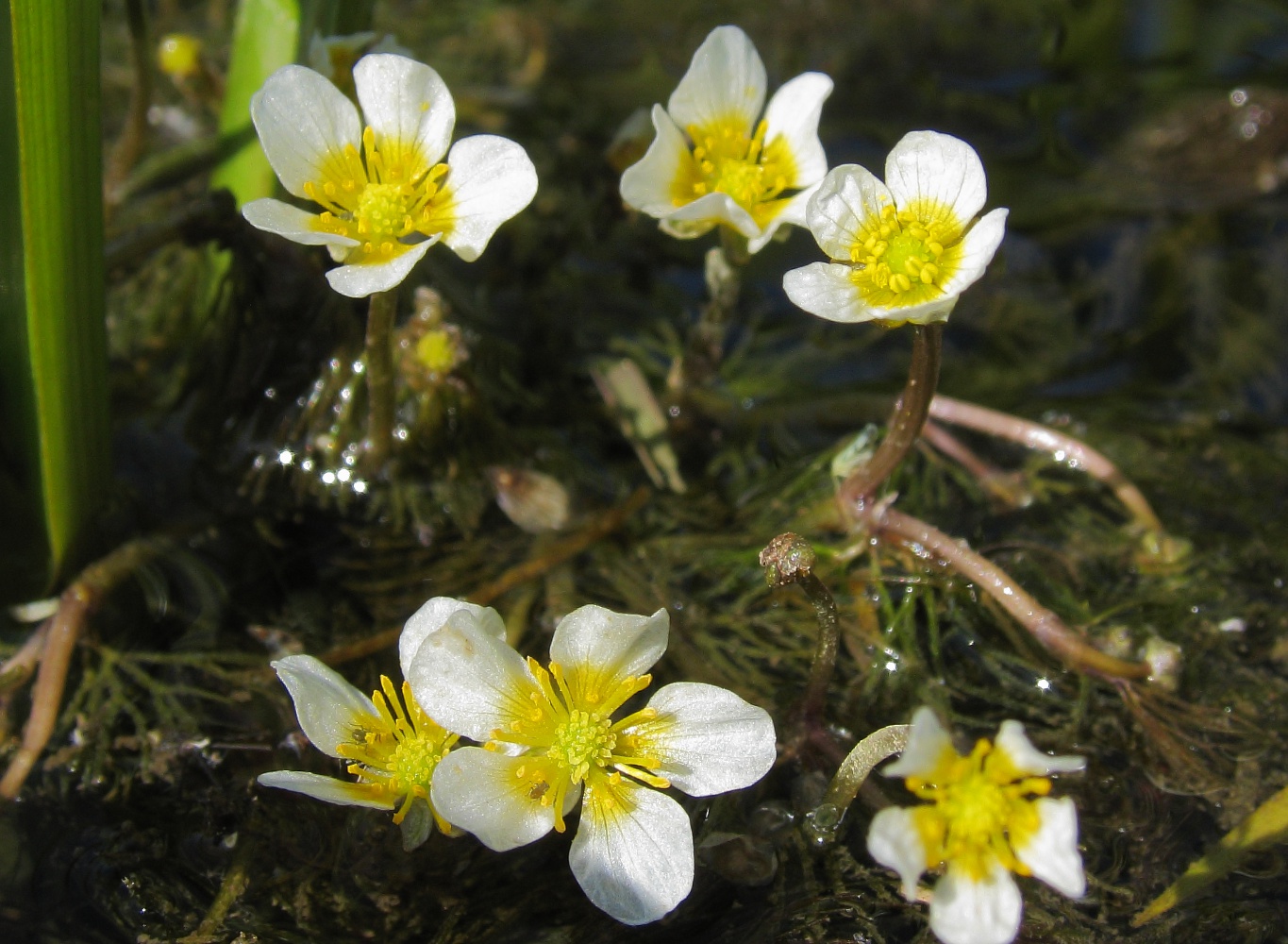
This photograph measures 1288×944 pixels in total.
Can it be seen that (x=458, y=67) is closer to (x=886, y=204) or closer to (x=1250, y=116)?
(x=886, y=204)

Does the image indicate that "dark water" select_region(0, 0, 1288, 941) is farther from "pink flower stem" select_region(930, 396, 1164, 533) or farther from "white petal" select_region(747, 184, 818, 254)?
"white petal" select_region(747, 184, 818, 254)

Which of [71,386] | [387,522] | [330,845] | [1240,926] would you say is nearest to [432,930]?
[330,845]

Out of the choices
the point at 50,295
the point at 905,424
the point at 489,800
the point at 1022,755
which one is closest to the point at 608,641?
the point at 489,800

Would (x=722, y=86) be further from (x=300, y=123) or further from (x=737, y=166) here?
(x=300, y=123)

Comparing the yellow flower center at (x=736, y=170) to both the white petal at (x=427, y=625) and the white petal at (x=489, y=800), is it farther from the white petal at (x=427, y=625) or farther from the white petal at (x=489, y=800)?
the white petal at (x=489, y=800)

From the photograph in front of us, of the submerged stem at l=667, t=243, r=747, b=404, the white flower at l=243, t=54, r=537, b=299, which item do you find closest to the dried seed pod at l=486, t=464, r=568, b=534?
the submerged stem at l=667, t=243, r=747, b=404

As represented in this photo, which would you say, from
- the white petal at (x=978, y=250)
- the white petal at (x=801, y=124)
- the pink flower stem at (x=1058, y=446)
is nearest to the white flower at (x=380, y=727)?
the white petal at (x=978, y=250)
